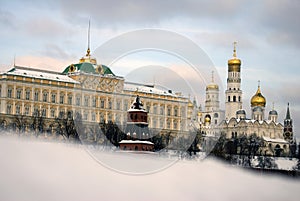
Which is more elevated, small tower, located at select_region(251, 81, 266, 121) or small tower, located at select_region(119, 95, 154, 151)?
small tower, located at select_region(251, 81, 266, 121)

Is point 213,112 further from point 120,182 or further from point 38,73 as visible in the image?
point 120,182

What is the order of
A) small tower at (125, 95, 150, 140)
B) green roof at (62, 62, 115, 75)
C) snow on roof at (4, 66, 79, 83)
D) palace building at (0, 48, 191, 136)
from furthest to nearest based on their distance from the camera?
green roof at (62, 62, 115, 75), snow on roof at (4, 66, 79, 83), palace building at (0, 48, 191, 136), small tower at (125, 95, 150, 140)

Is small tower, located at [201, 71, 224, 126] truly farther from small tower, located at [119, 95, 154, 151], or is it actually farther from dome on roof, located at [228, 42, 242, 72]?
small tower, located at [119, 95, 154, 151]

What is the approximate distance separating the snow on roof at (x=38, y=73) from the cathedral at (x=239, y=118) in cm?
2957

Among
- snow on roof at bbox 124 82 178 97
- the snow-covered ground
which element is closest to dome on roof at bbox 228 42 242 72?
snow on roof at bbox 124 82 178 97

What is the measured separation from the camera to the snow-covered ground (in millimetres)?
38000

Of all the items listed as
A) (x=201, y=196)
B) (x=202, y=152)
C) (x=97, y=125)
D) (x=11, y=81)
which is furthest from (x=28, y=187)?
(x=11, y=81)

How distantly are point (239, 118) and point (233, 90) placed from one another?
21.4 feet

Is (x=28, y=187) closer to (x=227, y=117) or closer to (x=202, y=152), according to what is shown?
(x=202, y=152)

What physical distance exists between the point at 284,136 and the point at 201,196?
263 ft

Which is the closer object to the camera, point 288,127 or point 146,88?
point 146,88

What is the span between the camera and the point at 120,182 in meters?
43.8

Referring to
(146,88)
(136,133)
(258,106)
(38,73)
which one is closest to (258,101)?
(258,106)

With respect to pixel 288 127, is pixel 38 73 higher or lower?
higher
